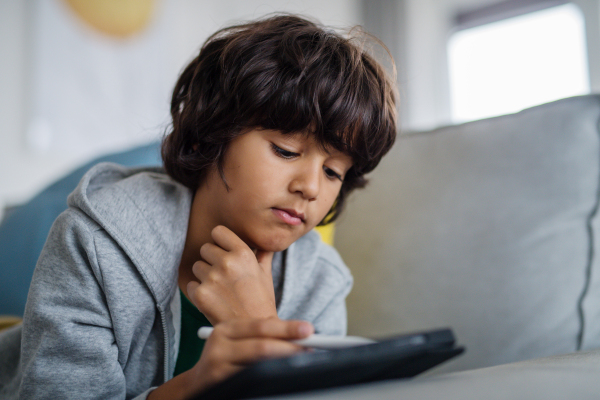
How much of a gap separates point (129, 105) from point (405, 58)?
80.1 inches

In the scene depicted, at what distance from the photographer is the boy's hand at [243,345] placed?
1.30ft

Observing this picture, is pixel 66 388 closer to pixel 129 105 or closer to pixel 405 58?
pixel 129 105

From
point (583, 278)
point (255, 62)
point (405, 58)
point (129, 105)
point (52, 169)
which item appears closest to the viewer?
point (255, 62)

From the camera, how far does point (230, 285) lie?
61 cm

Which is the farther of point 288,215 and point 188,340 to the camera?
point 188,340

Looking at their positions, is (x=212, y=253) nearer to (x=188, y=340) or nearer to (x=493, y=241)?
(x=188, y=340)

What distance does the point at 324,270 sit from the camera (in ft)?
2.89

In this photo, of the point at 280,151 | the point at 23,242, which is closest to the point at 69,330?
the point at 280,151

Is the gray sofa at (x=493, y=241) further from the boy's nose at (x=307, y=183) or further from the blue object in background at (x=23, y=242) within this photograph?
the blue object in background at (x=23, y=242)

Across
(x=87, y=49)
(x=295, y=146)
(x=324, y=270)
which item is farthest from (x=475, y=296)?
(x=87, y=49)

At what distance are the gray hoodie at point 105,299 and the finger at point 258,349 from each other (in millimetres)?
230

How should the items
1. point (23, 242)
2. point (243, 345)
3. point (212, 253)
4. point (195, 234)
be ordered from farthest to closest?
1. point (23, 242)
2. point (195, 234)
3. point (212, 253)
4. point (243, 345)

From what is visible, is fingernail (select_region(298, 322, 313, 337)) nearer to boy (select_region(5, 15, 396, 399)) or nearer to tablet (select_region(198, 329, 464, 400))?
tablet (select_region(198, 329, 464, 400))

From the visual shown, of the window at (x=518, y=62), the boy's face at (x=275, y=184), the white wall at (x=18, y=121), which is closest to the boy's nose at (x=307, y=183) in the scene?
the boy's face at (x=275, y=184)
